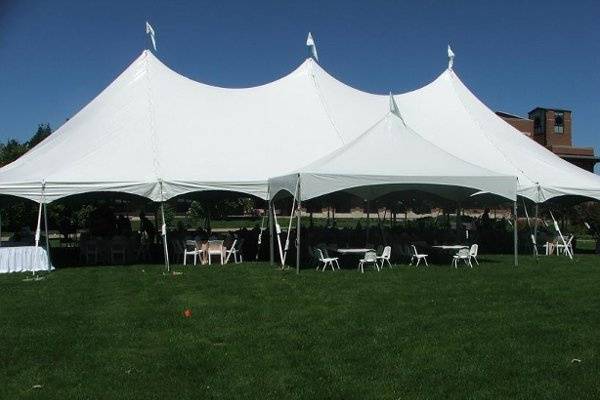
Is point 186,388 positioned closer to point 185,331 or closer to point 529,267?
point 185,331

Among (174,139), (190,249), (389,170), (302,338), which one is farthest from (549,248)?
(302,338)

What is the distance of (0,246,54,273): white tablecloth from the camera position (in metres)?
13.0

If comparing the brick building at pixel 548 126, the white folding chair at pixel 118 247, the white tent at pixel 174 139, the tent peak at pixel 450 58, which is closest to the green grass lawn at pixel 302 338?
the white tent at pixel 174 139

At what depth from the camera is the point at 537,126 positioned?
2420 inches

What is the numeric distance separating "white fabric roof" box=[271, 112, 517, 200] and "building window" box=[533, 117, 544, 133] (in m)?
50.7

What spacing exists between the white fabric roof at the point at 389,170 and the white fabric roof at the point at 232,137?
199 centimetres

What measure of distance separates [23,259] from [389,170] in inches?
296

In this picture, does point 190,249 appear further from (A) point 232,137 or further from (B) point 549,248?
(B) point 549,248

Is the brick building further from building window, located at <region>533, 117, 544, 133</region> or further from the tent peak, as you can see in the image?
the tent peak

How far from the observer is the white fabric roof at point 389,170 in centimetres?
1258

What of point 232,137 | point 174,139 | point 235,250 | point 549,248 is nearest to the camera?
point 235,250

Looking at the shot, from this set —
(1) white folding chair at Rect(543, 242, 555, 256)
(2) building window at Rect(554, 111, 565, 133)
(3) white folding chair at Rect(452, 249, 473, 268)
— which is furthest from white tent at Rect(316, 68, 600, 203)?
(2) building window at Rect(554, 111, 565, 133)

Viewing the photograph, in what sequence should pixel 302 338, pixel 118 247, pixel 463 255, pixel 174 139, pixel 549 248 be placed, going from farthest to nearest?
pixel 549 248 < pixel 118 247 < pixel 174 139 < pixel 463 255 < pixel 302 338

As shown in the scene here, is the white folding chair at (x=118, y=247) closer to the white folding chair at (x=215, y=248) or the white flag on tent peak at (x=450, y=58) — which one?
the white folding chair at (x=215, y=248)
